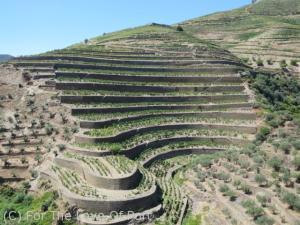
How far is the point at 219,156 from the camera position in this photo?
4075cm

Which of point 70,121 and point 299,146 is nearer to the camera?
point 299,146

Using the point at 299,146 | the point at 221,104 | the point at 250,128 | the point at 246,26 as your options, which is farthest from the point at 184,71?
the point at 246,26

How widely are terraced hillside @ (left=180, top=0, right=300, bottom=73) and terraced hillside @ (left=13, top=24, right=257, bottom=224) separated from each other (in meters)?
8.19

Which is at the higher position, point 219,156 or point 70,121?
point 70,121

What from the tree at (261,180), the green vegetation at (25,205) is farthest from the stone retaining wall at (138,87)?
the tree at (261,180)

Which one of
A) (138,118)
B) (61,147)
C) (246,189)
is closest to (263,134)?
(138,118)

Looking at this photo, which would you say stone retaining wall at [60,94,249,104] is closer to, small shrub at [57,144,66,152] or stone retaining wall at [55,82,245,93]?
stone retaining wall at [55,82,245,93]

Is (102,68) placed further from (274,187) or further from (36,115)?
(274,187)

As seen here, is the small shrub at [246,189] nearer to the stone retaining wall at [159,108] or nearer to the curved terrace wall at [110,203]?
the curved terrace wall at [110,203]

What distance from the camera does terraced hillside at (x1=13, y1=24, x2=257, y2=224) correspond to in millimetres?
30281

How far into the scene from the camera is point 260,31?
293ft

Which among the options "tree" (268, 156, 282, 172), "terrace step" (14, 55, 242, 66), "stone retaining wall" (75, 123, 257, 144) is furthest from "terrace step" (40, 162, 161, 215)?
"terrace step" (14, 55, 242, 66)

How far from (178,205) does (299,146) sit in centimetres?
1182

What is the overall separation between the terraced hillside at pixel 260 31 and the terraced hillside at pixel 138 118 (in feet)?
26.9
